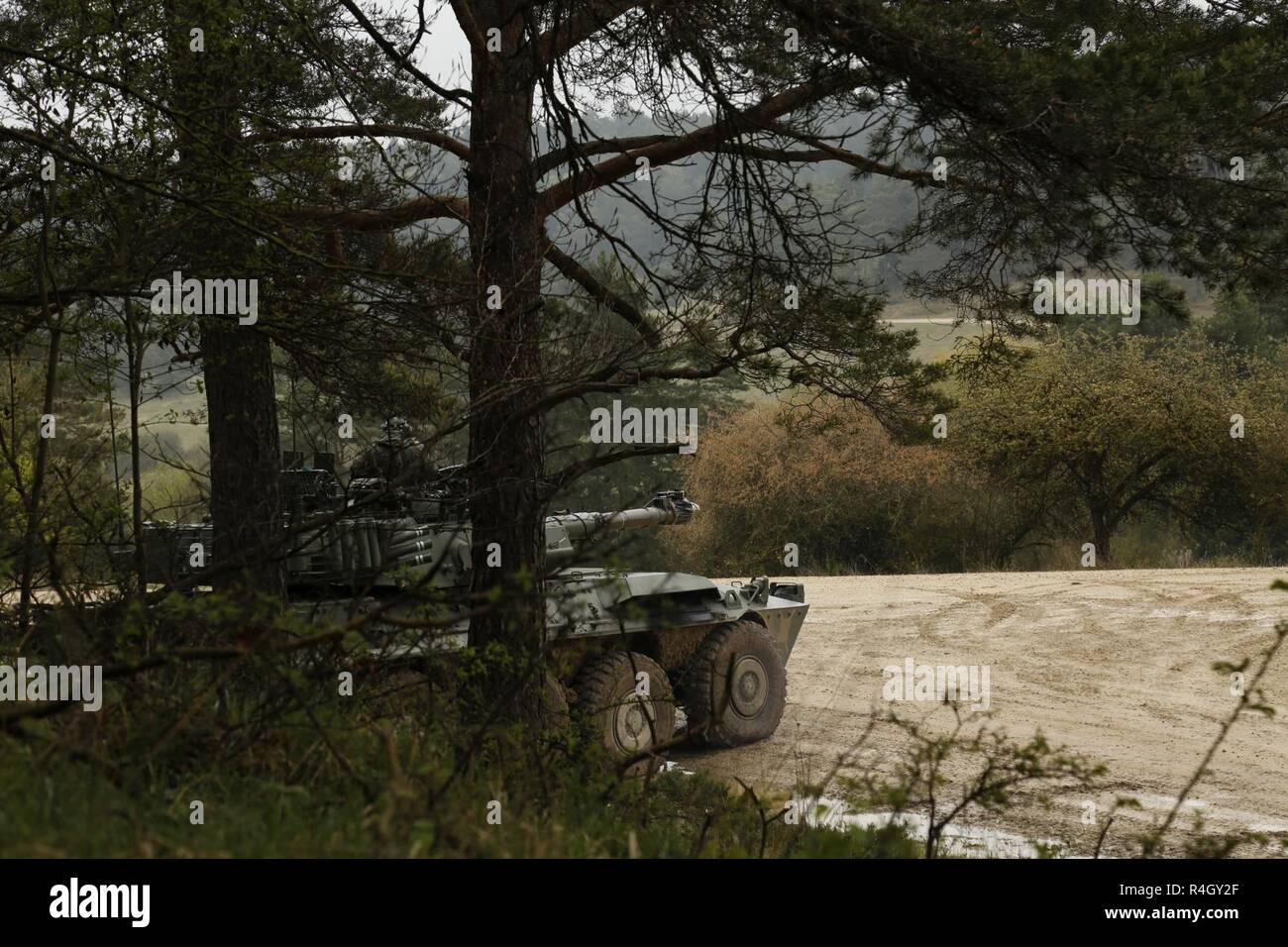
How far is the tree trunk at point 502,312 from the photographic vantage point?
7199 mm

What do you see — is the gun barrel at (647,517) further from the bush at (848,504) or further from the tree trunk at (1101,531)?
the tree trunk at (1101,531)

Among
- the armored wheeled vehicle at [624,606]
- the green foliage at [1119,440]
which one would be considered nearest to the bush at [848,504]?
the green foliage at [1119,440]

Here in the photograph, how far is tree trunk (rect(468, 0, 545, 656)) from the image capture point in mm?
7199

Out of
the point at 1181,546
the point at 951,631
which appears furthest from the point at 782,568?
the point at 951,631

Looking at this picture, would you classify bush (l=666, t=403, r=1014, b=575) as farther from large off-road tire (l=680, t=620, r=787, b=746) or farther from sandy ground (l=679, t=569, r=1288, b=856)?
large off-road tire (l=680, t=620, r=787, b=746)

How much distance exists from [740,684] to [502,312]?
4668 millimetres

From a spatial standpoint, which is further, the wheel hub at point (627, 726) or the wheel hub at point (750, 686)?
the wheel hub at point (750, 686)

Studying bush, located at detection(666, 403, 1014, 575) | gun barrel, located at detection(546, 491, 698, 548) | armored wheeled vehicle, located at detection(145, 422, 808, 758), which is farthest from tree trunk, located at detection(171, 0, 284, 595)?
bush, located at detection(666, 403, 1014, 575)

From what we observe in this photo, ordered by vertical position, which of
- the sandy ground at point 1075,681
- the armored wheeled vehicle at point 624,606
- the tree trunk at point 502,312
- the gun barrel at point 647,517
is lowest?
the sandy ground at point 1075,681

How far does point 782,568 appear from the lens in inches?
1001

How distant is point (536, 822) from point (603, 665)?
19.1ft

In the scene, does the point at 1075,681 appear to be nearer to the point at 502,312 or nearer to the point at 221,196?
the point at 502,312

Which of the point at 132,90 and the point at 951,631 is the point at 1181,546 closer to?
the point at 951,631

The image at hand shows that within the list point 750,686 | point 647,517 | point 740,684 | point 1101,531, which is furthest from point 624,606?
point 1101,531
